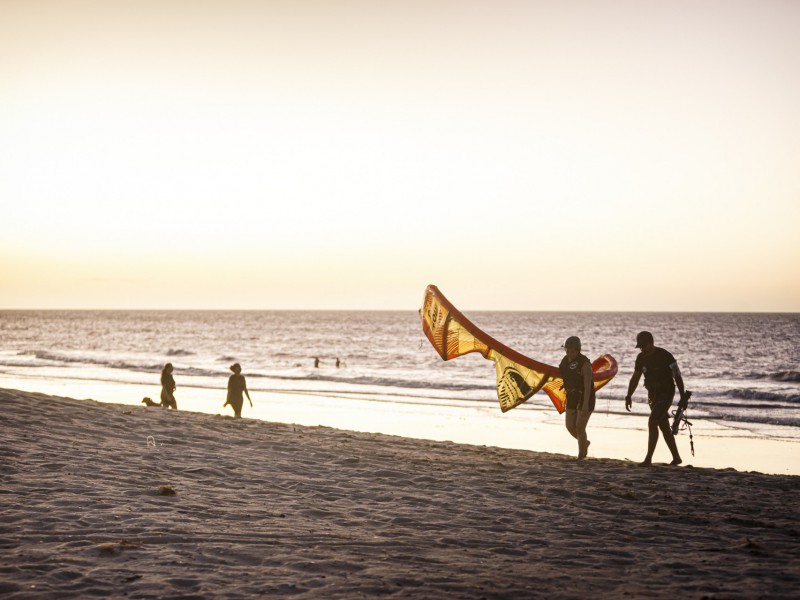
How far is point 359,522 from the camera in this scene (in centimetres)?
628

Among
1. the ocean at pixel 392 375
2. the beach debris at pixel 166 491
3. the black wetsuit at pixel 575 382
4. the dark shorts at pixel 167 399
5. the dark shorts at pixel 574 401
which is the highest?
the black wetsuit at pixel 575 382

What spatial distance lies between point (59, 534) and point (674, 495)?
614 centimetres

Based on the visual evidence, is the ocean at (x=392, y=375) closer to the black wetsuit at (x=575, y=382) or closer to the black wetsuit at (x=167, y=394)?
the black wetsuit at (x=167, y=394)

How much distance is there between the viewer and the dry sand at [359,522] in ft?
15.2

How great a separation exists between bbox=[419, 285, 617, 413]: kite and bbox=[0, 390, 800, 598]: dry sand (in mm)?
1603

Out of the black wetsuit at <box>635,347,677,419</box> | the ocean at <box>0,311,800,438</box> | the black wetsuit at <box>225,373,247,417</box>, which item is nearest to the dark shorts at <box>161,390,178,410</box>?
the black wetsuit at <box>225,373,247,417</box>

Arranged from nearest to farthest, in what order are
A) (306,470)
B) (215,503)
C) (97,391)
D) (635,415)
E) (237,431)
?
(215,503) → (306,470) → (237,431) → (635,415) → (97,391)

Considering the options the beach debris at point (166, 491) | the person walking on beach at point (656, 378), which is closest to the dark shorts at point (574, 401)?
the person walking on beach at point (656, 378)

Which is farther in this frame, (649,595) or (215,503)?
(215,503)

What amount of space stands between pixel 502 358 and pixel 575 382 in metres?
2.58

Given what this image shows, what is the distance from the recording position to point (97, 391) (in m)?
24.5

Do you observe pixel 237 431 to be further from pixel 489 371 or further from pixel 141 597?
pixel 489 371

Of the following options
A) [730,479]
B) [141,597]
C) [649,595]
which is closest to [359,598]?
[141,597]

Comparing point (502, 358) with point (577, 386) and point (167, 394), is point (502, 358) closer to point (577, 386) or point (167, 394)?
point (577, 386)
